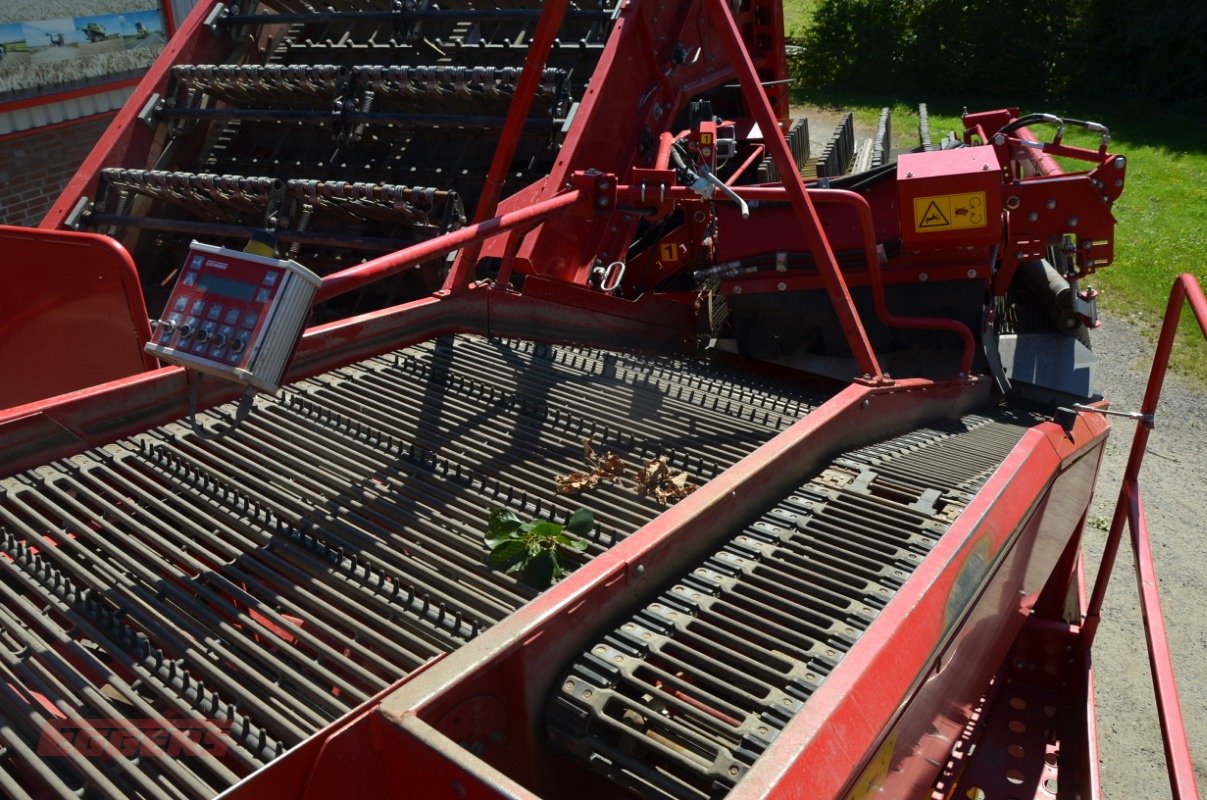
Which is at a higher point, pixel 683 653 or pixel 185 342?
pixel 185 342

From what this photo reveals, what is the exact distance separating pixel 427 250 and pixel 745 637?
1.44m

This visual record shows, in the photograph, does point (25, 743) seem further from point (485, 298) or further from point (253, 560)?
point (485, 298)

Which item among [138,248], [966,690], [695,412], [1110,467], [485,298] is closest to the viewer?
[966,690]

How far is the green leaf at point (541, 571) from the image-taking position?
2.36m

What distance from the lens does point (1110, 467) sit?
660 centimetres

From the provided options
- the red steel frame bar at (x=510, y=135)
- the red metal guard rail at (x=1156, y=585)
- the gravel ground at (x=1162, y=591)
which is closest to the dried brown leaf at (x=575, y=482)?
the red steel frame bar at (x=510, y=135)

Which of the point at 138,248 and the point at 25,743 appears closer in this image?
the point at 25,743

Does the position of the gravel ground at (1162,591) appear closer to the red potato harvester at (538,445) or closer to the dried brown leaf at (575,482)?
the red potato harvester at (538,445)

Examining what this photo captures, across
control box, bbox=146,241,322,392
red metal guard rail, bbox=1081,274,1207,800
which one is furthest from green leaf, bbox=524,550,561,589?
red metal guard rail, bbox=1081,274,1207,800

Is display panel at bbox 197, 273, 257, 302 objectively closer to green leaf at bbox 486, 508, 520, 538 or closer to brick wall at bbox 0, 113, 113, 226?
green leaf at bbox 486, 508, 520, 538

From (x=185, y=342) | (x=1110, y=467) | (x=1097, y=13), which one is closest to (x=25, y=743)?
(x=185, y=342)

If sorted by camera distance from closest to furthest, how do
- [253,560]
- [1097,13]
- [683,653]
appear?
[683,653]
[253,560]
[1097,13]

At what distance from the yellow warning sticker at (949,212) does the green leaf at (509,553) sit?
7.92 feet

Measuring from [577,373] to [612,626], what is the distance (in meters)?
1.72
